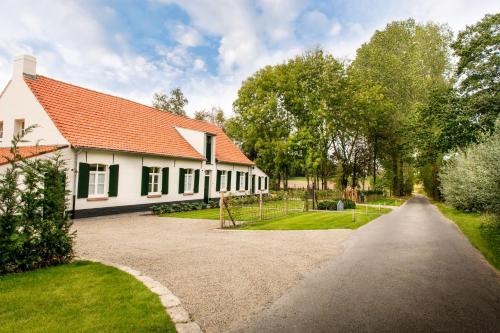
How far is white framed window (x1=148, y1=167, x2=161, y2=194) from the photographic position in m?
19.9

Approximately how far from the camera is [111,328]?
409cm

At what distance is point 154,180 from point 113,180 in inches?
136

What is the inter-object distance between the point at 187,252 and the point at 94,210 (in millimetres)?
9551

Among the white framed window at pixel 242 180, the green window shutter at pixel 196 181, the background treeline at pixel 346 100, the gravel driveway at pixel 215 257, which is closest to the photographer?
the gravel driveway at pixel 215 257

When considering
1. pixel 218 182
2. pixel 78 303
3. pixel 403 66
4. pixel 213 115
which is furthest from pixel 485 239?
pixel 213 115

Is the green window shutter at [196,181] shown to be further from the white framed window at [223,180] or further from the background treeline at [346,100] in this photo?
the background treeline at [346,100]

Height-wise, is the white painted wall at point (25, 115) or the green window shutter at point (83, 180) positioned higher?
the white painted wall at point (25, 115)

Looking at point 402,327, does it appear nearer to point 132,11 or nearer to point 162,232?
point 162,232

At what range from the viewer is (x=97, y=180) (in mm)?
16594

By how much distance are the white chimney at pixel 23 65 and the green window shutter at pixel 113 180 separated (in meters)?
6.77

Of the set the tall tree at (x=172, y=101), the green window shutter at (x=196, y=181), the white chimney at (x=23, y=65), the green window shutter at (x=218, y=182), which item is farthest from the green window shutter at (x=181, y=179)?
the tall tree at (x=172, y=101)

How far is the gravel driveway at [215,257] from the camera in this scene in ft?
17.2

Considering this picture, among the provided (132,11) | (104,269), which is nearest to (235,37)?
(132,11)

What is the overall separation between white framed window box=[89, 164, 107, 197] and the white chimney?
20.8ft
